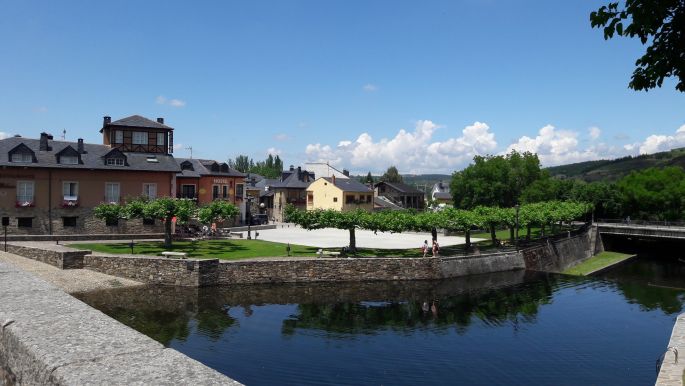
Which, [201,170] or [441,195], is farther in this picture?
[441,195]

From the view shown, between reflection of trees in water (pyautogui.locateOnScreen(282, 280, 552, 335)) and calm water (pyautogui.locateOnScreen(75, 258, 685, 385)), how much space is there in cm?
7

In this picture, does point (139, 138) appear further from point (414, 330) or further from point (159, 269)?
point (414, 330)

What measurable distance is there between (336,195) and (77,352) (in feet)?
233

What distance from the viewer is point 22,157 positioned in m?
43.2

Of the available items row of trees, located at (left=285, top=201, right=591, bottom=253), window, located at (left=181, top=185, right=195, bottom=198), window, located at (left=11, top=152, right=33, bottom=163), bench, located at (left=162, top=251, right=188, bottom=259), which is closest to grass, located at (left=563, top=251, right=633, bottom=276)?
row of trees, located at (left=285, top=201, right=591, bottom=253)

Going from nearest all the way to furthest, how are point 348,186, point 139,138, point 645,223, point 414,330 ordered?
point 414,330 → point 139,138 → point 645,223 → point 348,186

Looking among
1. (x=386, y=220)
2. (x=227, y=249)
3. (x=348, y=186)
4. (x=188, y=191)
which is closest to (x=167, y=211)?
(x=227, y=249)

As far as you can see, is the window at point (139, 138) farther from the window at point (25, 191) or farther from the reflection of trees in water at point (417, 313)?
the reflection of trees in water at point (417, 313)

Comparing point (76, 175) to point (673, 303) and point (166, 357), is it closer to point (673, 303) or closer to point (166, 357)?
point (166, 357)

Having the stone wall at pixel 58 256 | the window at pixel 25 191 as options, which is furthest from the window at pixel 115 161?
the stone wall at pixel 58 256

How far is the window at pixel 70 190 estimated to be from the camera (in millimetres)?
44562

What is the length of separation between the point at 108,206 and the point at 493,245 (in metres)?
37.3

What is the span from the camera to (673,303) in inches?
1340

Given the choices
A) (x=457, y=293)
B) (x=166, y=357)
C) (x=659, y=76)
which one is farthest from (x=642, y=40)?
(x=457, y=293)
